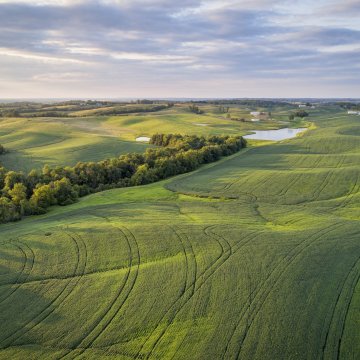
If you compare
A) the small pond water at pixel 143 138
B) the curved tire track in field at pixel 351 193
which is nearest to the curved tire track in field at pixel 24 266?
the curved tire track in field at pixel 351 193

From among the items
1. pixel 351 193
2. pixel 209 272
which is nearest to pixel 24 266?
pixel 209 272

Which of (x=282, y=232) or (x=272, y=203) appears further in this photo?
(x=272, y=203)

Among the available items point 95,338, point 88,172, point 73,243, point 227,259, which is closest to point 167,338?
point 95,338

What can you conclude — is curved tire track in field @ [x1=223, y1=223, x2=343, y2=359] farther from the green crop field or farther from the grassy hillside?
the grassy hillside

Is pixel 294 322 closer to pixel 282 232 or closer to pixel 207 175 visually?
pixel 282 232

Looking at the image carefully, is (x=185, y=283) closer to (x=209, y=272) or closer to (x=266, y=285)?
(x=209, y=272)

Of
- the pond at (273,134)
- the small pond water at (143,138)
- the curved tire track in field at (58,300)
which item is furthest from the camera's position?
the pond at (273,134)

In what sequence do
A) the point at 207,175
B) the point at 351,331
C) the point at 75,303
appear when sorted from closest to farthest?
the point at 351,331 < the point at 75,303 < the point at 207,175

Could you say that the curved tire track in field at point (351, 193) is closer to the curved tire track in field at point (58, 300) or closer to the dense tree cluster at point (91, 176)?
the dense tree cluster at point (91, 176)
